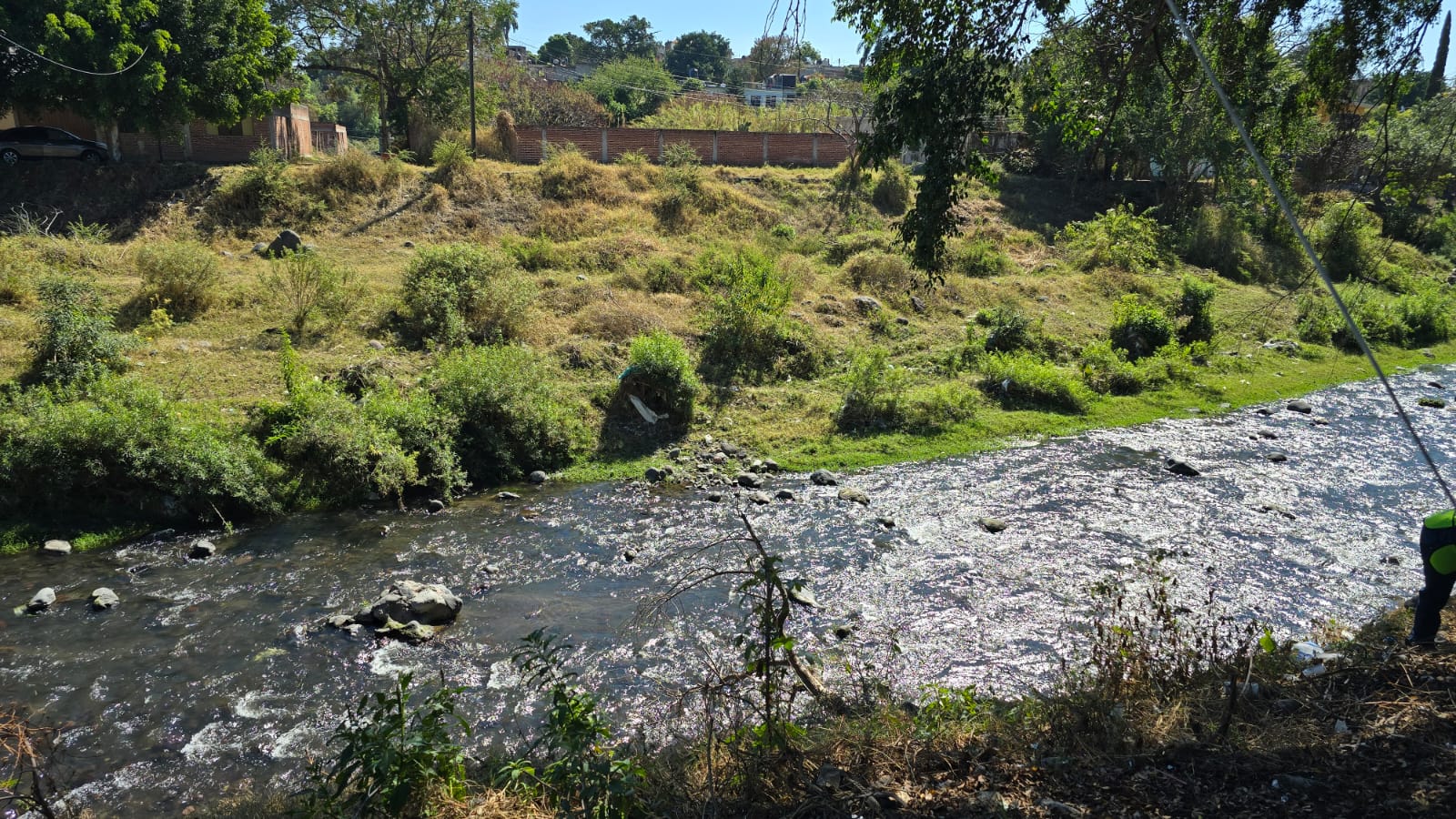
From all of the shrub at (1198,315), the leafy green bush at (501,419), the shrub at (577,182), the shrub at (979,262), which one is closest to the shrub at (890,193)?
the shrub at (979,262)

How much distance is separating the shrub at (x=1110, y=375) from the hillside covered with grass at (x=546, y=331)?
2.2 inches

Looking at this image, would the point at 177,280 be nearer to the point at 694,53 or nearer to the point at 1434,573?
the point at 1434,573

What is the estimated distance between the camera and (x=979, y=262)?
2191 centimetres

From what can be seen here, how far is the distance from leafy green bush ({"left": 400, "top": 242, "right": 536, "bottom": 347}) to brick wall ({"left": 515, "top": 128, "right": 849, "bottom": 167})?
48.4 ft

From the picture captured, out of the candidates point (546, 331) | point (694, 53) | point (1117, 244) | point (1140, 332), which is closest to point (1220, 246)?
point (1117, 244)

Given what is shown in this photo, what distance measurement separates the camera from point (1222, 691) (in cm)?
448

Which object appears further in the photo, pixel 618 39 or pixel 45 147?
pixel 618 39

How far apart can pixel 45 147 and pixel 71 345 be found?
1561cm

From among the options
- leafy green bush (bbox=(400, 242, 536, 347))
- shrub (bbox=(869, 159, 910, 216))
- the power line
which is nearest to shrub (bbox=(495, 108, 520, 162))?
the power line

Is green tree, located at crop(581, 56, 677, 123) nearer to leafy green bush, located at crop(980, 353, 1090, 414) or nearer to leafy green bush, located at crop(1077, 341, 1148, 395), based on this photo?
leafy green bush, located at crop(1077, 341, 1148, 395)

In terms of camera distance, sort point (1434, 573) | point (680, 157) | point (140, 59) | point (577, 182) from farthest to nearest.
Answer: point (680, 157)
point (577, 182)
point (140, 59)
point (1434, 573)

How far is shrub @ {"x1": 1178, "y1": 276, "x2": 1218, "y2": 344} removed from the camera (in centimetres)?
1731

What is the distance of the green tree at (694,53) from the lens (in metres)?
74.1

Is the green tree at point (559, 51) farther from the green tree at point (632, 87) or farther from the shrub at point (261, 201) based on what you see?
the shrub at point (261, 201)
